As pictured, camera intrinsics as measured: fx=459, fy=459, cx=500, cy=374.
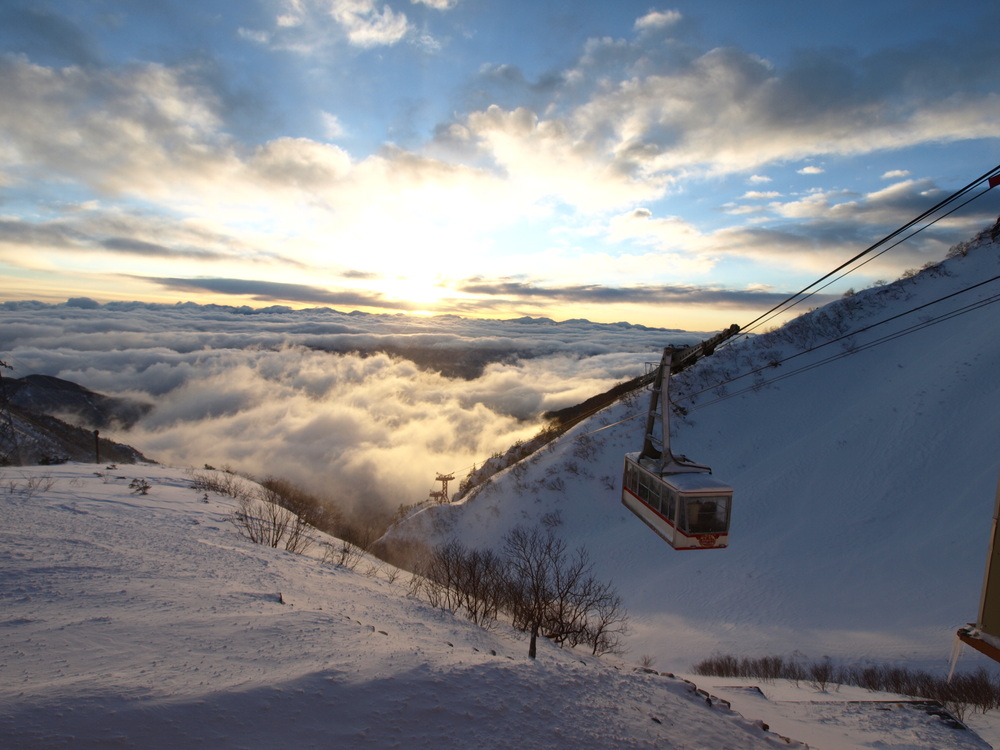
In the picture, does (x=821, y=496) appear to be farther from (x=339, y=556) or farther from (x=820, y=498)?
(x=339, y=556)

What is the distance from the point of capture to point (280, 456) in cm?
13675

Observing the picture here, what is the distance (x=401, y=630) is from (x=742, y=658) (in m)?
17.7

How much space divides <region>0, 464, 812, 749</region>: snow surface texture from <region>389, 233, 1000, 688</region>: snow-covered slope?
1118 centimetres

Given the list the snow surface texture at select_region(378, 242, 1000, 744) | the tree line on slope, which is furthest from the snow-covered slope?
the tree line on slope

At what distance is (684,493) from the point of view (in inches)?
469

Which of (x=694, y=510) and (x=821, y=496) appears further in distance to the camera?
(x=821, y=496)

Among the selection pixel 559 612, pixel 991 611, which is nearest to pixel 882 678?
pixel 559 612

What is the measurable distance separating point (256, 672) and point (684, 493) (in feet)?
32.6

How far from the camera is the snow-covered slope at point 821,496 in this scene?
75.1 feet

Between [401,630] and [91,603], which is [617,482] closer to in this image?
[401,630]

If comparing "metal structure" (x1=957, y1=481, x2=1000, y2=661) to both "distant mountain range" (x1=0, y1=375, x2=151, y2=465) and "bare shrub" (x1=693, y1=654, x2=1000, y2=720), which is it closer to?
"bare shrub" (x1=693, y1=654, x2=1000, y2=720)

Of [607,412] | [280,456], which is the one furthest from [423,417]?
[607,412]

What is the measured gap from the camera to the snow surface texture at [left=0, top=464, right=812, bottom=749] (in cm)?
518

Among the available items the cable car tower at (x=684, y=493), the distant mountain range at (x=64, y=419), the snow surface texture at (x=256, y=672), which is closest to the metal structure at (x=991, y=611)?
the snow surface texture at (x=256, y=672)
